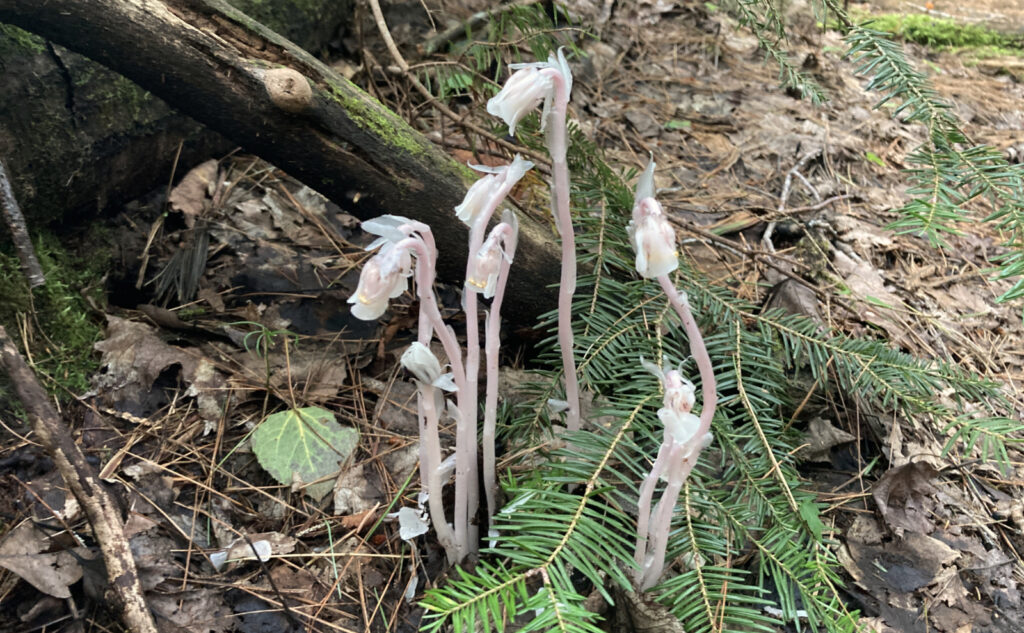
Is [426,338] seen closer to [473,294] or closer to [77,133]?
[473,294]

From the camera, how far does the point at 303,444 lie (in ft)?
6.05

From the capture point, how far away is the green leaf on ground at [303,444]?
70.5 inches

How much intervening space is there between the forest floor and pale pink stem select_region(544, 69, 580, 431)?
55 cm

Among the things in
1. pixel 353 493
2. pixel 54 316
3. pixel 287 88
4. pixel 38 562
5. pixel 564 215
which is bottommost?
pixel 353 493

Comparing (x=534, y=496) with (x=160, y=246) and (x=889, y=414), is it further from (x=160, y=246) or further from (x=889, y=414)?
(x=160, y=246)

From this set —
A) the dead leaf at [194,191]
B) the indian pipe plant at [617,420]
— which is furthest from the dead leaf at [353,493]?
the dead leaf at [194,191]

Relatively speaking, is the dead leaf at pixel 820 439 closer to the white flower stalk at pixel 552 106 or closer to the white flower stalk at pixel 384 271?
the white flower stalk at pixel 552 106

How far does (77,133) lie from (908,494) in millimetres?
2603

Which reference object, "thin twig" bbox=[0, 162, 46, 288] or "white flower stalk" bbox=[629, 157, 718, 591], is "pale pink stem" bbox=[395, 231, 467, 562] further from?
"thin twig" bbox=[0, 162, 46, 288]

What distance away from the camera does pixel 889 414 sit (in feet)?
6.45

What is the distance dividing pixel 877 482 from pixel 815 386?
0.30 m

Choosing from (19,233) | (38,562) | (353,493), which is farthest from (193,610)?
(19,233)

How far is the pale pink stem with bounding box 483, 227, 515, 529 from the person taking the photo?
4.36 ft

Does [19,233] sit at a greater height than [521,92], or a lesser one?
lesser
